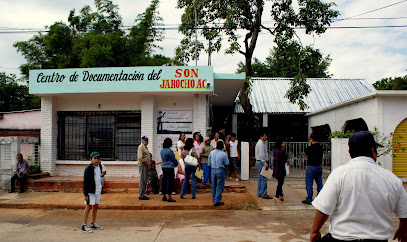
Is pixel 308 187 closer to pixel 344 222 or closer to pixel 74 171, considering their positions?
pixel 344 222

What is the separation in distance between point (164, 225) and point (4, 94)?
31891 millimetres

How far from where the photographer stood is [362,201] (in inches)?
99.5

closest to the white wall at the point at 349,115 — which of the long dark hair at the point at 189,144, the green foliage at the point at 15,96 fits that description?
the long dark hair at the point at 189,144

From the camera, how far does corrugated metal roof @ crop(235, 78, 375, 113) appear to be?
59.6ft

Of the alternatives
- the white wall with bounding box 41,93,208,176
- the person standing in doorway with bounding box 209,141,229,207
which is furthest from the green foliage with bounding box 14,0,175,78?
the person standing in doorway with bounding box 209,141,229,207

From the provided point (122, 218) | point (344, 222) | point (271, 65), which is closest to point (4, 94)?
point (271, 65)

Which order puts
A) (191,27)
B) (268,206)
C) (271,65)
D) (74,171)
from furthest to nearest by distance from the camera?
(271,65)
(191,27)
(74,171)
(268,206)

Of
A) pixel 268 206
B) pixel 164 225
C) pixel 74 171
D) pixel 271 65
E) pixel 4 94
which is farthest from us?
pixel 271 65

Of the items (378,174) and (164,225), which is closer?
(378,174)

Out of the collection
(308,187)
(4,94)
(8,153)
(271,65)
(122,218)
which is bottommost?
(122,218)

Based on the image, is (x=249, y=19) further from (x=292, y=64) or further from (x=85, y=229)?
(x=292, y=64)

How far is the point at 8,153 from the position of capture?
1077 centimetres

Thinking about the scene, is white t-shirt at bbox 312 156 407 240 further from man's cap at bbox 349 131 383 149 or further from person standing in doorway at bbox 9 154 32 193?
person standing in doorway at bbox 9 154 32 193

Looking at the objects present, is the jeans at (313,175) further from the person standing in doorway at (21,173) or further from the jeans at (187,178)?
the person standing in doorway at (21,173)
